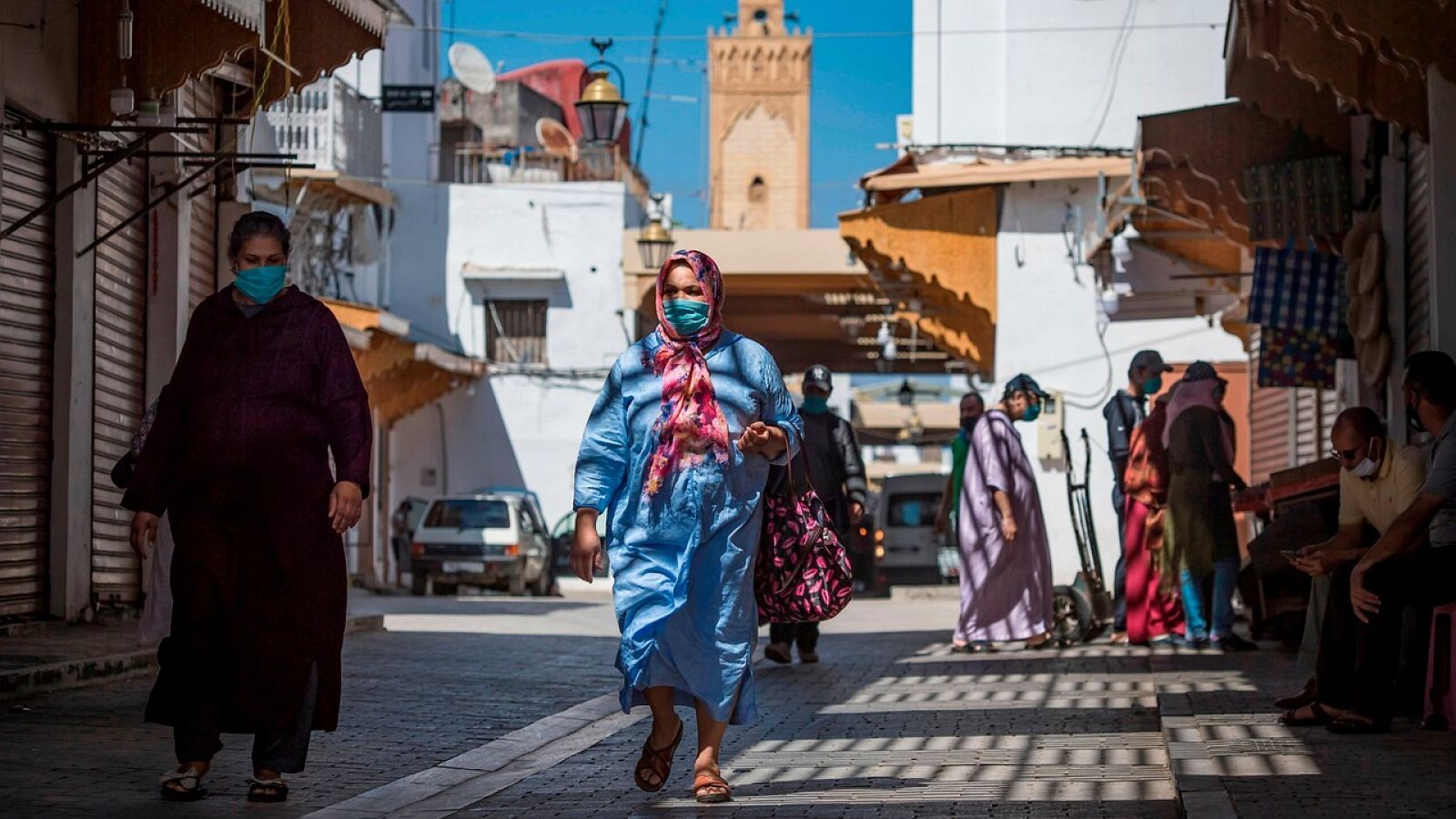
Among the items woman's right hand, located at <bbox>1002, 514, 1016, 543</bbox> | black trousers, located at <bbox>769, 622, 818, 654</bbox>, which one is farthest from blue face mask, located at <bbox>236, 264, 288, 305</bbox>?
woman's right hand, located at <bbox>1002, 514, 1016, 543</bbox>

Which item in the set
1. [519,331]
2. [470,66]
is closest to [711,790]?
[519,331]

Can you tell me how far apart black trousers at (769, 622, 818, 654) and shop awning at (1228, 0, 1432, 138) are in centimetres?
417

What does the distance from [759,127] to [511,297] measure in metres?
76.0

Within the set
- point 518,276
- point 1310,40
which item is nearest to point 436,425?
point 518,276

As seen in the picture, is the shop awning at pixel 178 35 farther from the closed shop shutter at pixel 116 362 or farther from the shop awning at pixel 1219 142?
the shop awning at pixel 1219 142

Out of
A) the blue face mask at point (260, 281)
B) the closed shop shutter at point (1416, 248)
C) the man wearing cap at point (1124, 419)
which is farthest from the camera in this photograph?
the man wearing cap at point (1124, 419)

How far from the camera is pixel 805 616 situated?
6605 millimetres

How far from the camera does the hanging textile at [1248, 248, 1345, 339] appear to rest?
545 inches

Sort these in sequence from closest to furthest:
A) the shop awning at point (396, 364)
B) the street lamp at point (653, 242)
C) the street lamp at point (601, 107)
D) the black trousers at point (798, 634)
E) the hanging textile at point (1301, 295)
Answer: the black trousers at point (798, 634) → the hanging textile at point (1301, 295) → the street lamp at point (601, 107) → the shop awning at point (396, 364) → the street lamp at point (653, 242)

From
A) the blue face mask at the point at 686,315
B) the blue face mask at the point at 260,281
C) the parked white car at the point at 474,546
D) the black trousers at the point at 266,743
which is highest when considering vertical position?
the blue face mask at the point at 260,281

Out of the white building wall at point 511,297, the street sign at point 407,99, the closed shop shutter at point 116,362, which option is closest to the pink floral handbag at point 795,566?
the closed shop shutter at point 116,362

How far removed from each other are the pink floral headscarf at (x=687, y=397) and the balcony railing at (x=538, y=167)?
112ft

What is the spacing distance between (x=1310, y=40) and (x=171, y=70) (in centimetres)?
618

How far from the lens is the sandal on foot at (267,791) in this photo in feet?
19.6
